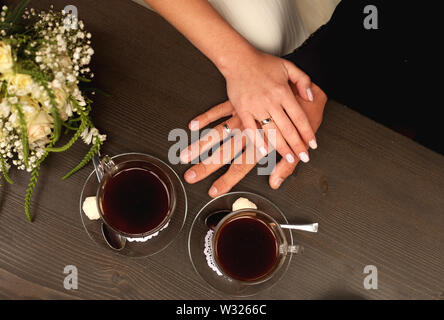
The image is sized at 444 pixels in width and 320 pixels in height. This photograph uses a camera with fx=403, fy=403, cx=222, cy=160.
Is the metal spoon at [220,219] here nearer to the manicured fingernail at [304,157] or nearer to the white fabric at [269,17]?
the manicured fingernail at [304,157]

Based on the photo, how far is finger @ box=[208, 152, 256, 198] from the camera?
3.29 feet

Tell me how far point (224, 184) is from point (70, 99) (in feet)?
1.34

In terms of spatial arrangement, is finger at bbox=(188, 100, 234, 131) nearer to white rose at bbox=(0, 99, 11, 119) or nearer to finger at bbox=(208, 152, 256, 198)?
finger at bbox=(208, 152, 256, 198)

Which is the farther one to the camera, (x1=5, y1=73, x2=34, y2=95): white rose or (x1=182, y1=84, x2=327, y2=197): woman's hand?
(x1=182, y1=84, x2=327, y2=197): woman's hand

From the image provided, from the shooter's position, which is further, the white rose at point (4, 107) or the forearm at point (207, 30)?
the forearm at point (207, 30)

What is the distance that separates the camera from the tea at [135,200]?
94 centimetres

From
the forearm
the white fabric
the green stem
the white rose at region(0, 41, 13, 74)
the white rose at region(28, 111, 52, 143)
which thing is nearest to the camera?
the white rose at region(0, 41, 13, 74)

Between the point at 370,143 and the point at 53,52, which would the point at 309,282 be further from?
the point at 53,52

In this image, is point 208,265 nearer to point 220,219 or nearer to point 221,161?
point 220,219

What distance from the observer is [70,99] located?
0.80m

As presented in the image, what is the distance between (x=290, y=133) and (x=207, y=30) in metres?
0.34

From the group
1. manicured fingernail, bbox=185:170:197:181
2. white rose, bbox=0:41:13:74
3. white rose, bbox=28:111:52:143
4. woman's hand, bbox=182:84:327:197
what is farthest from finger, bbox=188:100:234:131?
white rose, bbox=0:41:13:74

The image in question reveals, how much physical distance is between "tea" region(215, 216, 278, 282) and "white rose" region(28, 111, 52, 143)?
451 millimetres
